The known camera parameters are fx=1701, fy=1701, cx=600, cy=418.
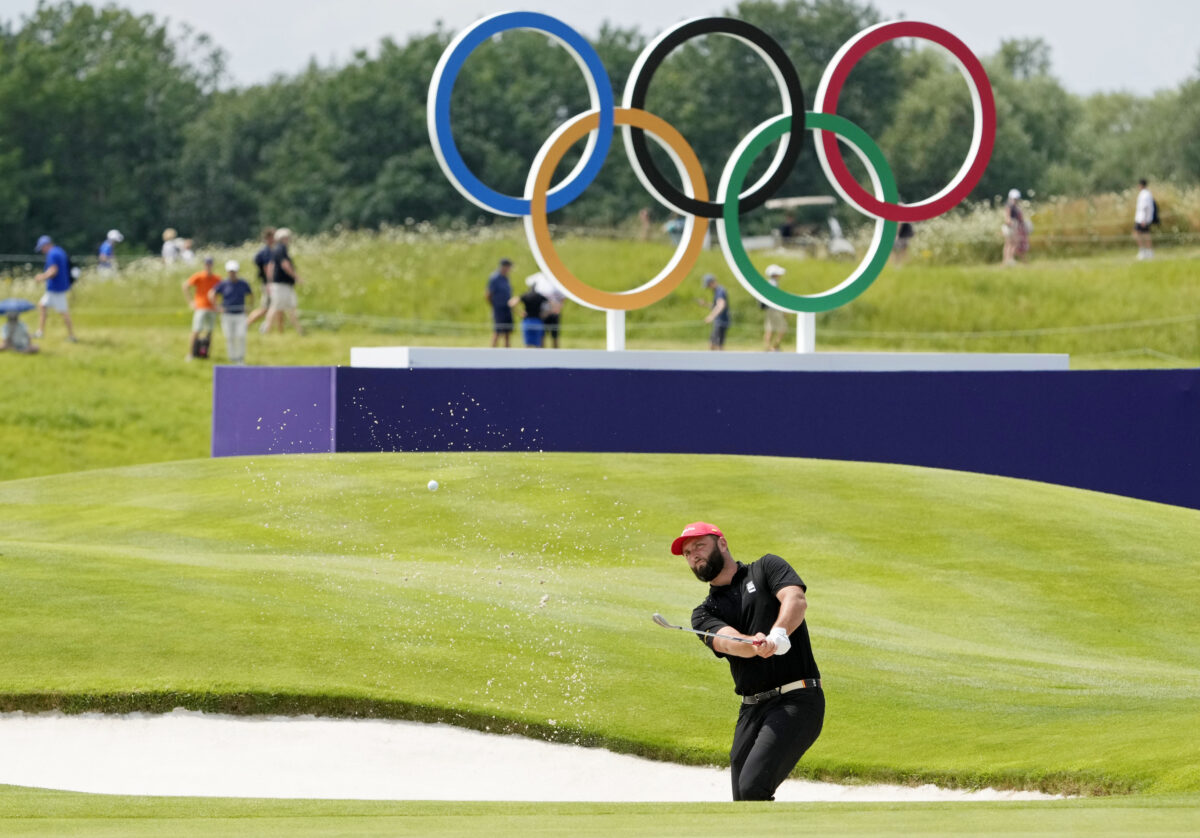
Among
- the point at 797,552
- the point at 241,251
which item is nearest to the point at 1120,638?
the point at 797,552

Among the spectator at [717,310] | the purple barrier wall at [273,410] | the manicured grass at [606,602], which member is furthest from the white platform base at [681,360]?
the spectator at [717,310]

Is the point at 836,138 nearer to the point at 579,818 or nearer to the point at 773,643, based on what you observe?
the point at 773,643

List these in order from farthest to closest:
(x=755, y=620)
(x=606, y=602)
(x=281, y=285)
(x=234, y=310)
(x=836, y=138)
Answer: (x=281, y=285) < (x=234, y=310) < (x=836, y=138) < (x=606, y=602) < (x=755, y=620)

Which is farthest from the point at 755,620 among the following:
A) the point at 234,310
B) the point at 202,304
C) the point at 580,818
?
the point at 202,304

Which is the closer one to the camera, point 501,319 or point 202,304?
point 501,319

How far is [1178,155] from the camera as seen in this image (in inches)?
3398

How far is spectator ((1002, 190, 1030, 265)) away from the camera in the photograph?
1716 inches

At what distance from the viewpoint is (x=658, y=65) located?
24.1 m

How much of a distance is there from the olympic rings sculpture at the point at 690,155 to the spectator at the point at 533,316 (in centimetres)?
317

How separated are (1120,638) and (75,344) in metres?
23.7

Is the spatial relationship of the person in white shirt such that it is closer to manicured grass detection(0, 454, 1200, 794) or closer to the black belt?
manicured grass detection(0, 454, 1200, 794)

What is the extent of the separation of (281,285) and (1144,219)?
70.8 ft

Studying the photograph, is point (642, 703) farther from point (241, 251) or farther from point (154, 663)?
point (241, 251)

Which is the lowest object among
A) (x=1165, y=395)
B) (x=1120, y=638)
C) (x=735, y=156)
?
(x=1120, y=638)
